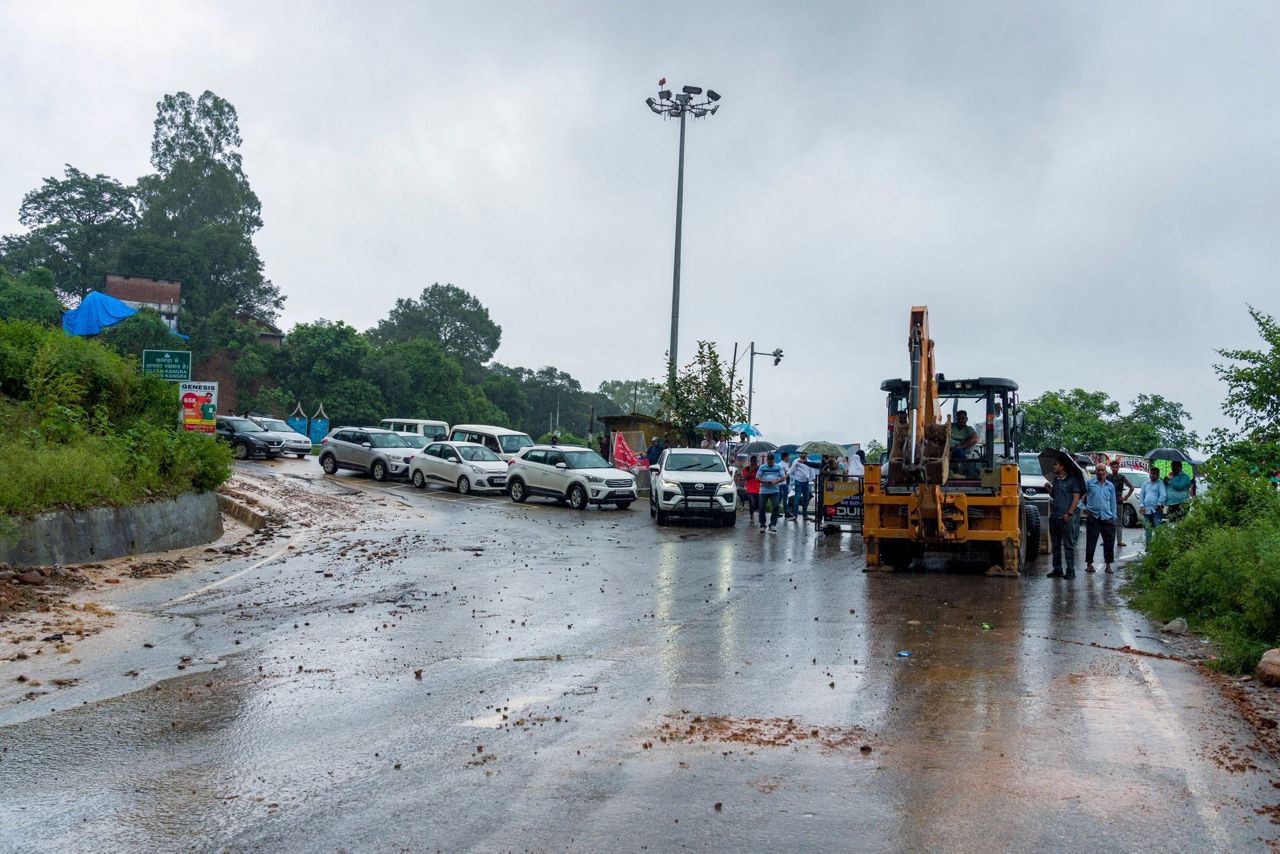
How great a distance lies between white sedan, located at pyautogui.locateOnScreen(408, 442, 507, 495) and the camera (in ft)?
103

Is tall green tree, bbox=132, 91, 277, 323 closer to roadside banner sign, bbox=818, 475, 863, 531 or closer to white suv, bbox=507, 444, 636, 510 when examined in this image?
white suv, bbox=507, 444, 636, 510

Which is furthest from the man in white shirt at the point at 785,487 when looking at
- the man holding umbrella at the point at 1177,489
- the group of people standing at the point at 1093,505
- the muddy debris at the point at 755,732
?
the muddy debris at the point at 755,732

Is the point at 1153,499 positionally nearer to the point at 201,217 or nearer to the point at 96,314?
the point at 96,314

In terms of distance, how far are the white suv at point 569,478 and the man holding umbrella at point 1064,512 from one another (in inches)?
549

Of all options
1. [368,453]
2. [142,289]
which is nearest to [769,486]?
[368,453]

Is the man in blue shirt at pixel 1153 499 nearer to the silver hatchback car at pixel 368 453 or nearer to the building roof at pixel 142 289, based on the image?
the silver hatchback car at pixel 368 453

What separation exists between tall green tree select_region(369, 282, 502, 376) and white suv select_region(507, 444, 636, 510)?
7606cm

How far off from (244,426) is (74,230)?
4841 cm

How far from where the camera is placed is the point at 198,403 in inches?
1271

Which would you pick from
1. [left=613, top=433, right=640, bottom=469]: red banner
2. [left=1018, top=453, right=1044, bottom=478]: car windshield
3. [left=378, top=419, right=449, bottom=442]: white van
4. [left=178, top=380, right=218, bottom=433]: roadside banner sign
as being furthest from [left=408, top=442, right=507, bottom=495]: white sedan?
[left=1018, top=453, right=1044, bottom=478]: car windshield

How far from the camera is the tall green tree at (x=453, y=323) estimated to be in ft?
348

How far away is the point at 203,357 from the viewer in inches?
2557

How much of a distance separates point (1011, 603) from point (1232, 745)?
6.26 m

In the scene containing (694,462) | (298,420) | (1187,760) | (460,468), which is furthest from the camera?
(298,420)
